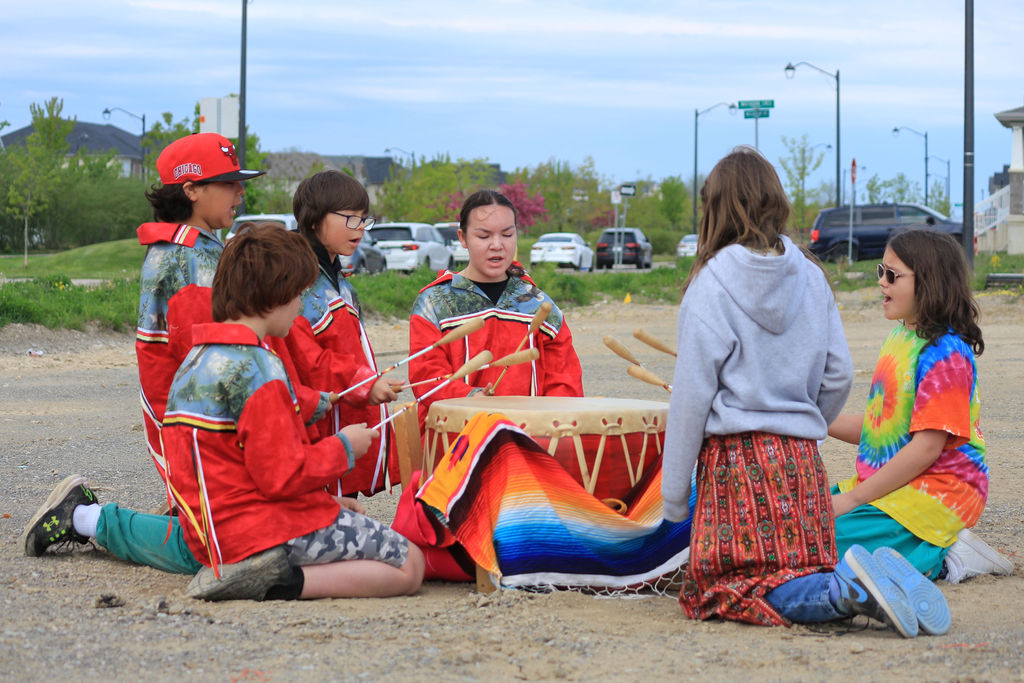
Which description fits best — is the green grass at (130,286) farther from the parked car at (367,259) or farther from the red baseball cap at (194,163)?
the parked car at (367,259)

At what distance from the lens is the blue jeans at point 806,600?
326 centimetres

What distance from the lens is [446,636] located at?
3.18m

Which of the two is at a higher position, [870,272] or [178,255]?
[870,272]

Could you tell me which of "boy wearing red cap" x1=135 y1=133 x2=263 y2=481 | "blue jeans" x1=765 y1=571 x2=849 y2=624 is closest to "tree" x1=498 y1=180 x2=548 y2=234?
"boy wearing red cap" x1=135 y1=133 x2=263 y2=481

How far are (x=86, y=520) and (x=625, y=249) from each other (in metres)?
34.3

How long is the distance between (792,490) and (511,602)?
35.9 inches

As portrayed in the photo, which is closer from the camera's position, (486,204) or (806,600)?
(806,600)

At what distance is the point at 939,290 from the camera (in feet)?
13.0

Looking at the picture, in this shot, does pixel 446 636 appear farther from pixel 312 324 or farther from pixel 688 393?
pixel 312 324

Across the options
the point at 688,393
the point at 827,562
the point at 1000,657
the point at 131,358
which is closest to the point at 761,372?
the point at 688,393

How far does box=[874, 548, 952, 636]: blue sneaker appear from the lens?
3180 mm

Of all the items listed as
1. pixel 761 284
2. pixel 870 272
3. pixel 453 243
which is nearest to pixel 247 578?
pixel 761 284

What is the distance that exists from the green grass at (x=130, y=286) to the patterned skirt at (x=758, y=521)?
8.97ft

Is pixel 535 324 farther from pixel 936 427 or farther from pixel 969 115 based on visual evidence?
pixel 969 115
